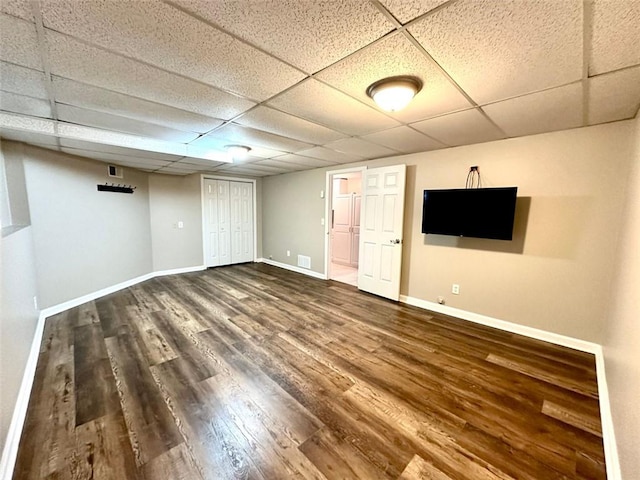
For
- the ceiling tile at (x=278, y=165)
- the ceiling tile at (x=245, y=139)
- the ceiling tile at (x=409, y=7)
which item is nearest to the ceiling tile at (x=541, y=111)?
the ceiling tile at (x=409, y=7)

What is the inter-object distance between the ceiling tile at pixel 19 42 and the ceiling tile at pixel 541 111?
287 centimetres

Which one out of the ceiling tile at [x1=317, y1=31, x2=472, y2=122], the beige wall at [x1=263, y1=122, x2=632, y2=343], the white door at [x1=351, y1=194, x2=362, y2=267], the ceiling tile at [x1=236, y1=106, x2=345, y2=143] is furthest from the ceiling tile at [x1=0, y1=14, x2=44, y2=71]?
the white door at [x1=351, y1=194, x2=362, y2=267]

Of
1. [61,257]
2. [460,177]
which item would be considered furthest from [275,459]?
[61,257]

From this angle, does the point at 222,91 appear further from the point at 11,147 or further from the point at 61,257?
the point at 61,257

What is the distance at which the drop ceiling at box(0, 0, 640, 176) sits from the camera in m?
1.11

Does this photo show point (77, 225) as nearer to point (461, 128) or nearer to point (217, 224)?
point (217, 224)

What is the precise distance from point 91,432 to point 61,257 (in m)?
2.87

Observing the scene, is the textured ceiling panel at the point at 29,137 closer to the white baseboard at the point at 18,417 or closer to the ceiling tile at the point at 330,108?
the white baseboard at the point at 18,417

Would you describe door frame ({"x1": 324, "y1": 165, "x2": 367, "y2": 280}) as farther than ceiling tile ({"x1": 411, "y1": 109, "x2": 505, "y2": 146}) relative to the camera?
Yes

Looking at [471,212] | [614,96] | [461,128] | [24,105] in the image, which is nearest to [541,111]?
[614,96]

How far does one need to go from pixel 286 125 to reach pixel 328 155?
1451 millimetres

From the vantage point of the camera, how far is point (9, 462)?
134 cm

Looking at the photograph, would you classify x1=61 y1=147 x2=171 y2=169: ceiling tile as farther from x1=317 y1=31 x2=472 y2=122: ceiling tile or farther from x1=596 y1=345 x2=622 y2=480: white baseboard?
x1=596 y1=345 x2=622 y2=480: white baseboard

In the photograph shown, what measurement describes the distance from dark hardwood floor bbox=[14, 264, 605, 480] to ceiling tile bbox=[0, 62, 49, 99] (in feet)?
7.23
